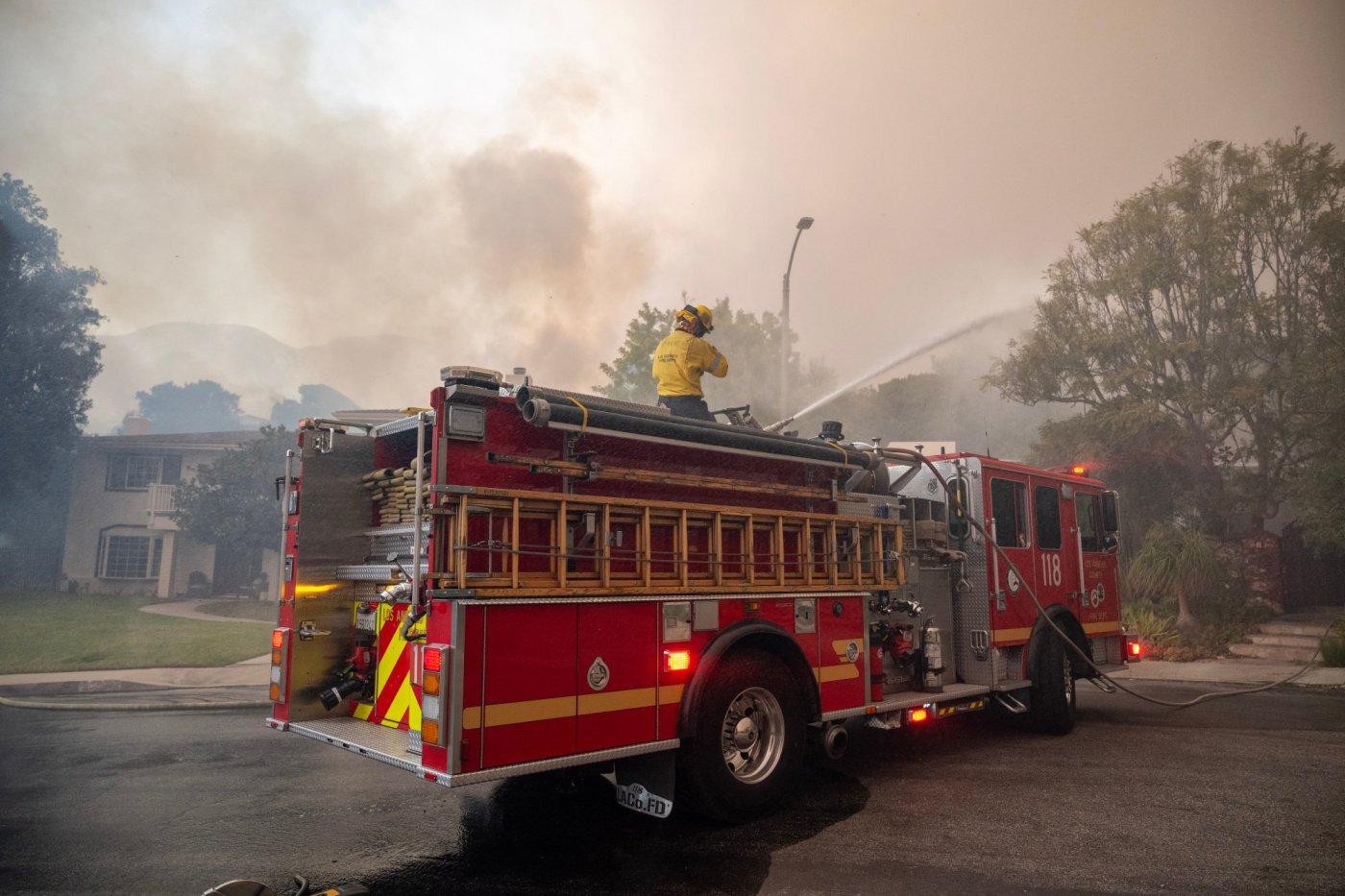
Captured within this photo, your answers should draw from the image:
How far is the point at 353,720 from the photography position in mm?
A: 5719

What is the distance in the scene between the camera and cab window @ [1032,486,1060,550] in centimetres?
852

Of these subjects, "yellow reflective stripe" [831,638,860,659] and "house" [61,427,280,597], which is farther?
"house" [61,427,280,597]

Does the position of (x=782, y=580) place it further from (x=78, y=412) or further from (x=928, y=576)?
(x=78, y=412)

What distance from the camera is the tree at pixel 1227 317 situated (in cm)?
1834

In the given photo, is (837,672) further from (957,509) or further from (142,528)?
(142,528)

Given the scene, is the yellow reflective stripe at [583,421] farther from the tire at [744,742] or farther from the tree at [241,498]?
the tree at [241,498]

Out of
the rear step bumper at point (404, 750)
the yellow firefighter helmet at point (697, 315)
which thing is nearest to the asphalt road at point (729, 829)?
the rear step bumper at point (404, 750)

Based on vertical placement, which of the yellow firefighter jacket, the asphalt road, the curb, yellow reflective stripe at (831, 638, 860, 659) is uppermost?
the yellow firefighter jacket

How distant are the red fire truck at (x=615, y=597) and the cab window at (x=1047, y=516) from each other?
96 centimetres

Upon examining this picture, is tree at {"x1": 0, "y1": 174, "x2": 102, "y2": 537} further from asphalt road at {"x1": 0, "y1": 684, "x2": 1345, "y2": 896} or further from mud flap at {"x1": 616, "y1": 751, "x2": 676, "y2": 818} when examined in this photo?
mud flap at {"x1": 616, "y1": 751, "x2": 676, "y2": 818}

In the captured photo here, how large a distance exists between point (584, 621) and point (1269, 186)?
2134cm

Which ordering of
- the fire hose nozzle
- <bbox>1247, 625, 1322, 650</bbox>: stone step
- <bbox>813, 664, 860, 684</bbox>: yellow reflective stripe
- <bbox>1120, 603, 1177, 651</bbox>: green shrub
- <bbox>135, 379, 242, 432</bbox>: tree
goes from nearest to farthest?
the fire hose nozzle, <bbox>813, 664, 860, 684</bbox>: yellow reflective stripe, <bbox>1247, 625, 1322, 650</bbox>: stone step, <bbox>1120, 603, 1177, 651</bbox>: green shrub, <bbox>135, 379, 242, 432</bbox>: tree

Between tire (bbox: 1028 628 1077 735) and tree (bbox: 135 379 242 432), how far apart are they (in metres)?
90.5

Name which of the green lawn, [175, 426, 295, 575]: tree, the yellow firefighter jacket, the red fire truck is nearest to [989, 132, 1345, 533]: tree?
the red fire truck
